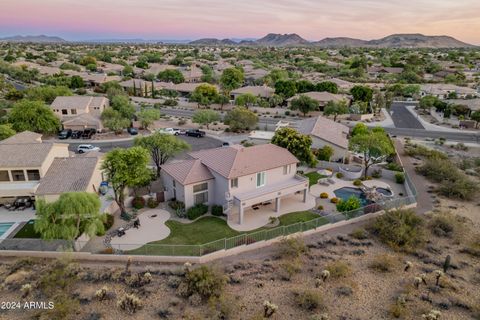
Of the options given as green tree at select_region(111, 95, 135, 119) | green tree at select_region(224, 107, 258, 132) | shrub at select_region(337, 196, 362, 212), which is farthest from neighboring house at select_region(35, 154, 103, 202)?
green tree at select_region(111, 95, 135, 119)

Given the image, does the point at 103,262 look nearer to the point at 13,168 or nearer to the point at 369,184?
the point at 13,168

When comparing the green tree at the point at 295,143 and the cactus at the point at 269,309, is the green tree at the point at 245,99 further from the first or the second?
the cactus at the point at 269,309

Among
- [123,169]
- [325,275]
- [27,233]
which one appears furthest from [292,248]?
[27,233]

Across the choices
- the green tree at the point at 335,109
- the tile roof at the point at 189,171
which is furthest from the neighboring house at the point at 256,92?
the tile roof at the point at 189,171

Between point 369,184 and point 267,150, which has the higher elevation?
point 267,150

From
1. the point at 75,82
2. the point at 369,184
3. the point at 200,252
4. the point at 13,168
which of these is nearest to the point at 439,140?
the point at 369,184

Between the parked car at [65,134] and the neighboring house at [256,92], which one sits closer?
the parked car at [65,134]
